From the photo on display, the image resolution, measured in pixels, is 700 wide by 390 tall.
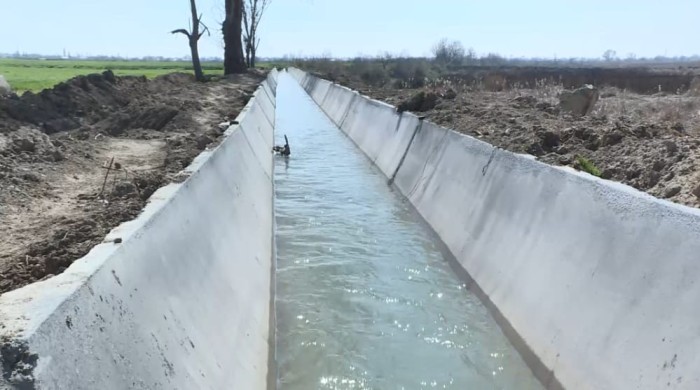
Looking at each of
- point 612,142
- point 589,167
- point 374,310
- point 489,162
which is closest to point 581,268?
point 589,167

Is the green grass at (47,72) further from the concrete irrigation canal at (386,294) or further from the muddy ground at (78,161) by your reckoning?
the concrete irrigation canal at (386,294)

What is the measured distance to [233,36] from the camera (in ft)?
108

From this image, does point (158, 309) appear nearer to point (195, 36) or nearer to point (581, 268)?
point (581, 268)

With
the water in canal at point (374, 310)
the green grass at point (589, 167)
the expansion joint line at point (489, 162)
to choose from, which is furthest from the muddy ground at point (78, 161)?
the green grass at point (589, 167)

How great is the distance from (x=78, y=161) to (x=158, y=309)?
5146mm

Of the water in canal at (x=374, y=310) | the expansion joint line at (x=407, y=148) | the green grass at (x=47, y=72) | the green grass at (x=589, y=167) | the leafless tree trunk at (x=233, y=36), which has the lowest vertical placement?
the water in canal at (x=374, y=310)

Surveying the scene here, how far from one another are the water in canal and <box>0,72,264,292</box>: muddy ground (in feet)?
6.52

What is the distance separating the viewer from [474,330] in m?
6.01

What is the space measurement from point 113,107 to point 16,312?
12470 millimetres

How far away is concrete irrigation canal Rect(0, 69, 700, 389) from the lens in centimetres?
306

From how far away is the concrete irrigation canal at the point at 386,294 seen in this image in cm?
306

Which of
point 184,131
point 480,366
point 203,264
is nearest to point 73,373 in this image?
point 203,264

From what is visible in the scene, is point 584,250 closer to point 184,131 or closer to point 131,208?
point 131,208

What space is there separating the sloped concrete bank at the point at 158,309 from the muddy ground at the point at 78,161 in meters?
0.47
